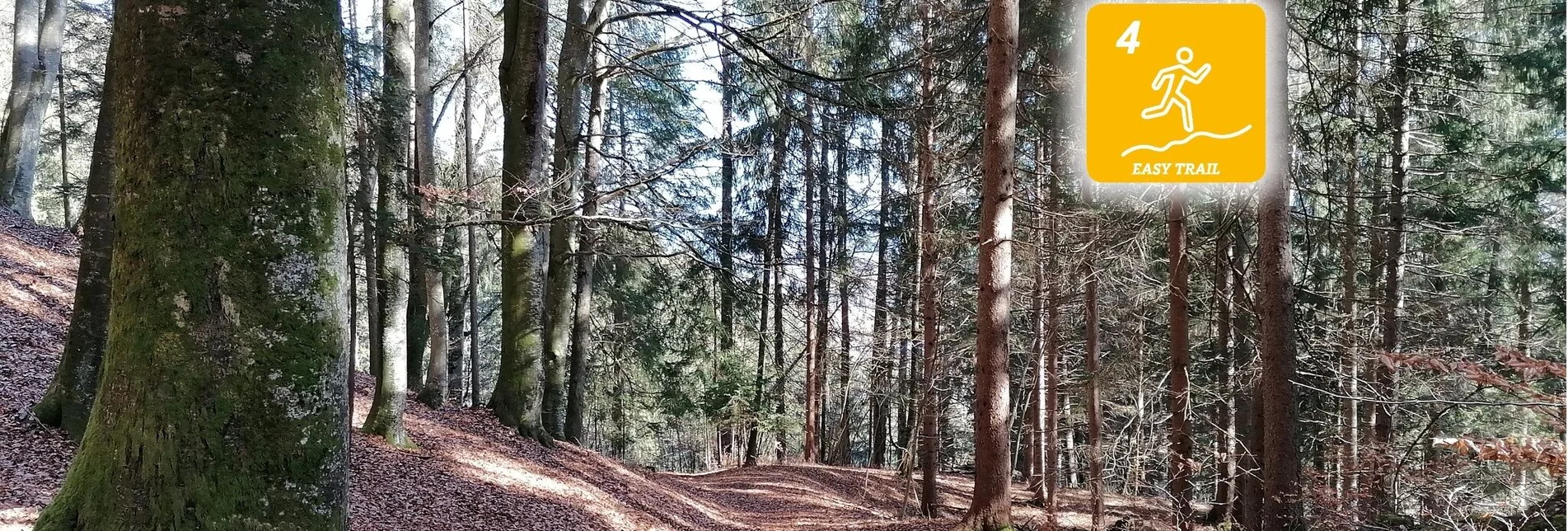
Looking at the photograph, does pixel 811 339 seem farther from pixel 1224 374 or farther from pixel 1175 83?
pixel 1175 83

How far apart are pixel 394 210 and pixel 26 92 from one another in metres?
10.4

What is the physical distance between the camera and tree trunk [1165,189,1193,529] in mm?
8352

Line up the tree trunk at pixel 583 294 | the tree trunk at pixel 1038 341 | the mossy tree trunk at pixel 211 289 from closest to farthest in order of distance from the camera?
1. the mossy tree trunk at pixel 211 289
2. the tree trunk at pixel 1038 341
3. the tree trunk at pixel 583 294

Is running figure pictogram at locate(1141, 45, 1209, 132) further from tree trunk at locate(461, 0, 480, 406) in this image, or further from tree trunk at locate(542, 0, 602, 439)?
tree trunk at locate(461, 0, 480, 406)

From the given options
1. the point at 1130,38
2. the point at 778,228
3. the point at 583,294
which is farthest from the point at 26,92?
the point at 1130,38

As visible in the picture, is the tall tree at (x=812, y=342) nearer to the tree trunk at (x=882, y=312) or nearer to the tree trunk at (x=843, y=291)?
the tree trunk at (x=843, y=291)

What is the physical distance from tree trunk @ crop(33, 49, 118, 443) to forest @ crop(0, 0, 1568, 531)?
0.09 ft

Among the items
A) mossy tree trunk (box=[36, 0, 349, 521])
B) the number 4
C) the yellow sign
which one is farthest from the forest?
the number 4

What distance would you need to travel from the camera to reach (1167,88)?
5148mm

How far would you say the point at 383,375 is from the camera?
7.70 meters

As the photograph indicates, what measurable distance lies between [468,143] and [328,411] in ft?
46.1

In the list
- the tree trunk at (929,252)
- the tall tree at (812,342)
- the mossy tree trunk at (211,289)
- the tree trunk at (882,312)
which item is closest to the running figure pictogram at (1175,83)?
the tree trunk at (882,312)

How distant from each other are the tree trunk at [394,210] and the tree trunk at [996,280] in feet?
17.3

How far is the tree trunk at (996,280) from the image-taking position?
6.64 m
